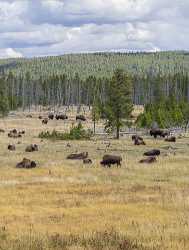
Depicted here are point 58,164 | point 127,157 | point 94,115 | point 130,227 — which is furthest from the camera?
point 94,115

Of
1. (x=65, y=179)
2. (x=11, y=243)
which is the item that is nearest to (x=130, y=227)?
(x=11, y=243)

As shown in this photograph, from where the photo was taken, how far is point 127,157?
42281 millimetres

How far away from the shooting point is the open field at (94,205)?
15438mm

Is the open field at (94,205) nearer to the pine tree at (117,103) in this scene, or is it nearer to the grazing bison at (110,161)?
the grazing bison at (110,161)

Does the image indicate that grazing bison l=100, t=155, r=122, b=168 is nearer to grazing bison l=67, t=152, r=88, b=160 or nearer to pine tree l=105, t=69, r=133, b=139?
grazing bison l=67, t=152, r=88, b=160

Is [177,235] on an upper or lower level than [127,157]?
upper

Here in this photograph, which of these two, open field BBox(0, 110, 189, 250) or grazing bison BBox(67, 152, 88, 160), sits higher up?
open field BBox(0, 110, 189, 250)

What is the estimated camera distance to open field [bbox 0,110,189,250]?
50.6 feet

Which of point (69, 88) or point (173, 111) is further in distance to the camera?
point (69, 88)

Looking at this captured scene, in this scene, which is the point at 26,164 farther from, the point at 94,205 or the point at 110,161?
the point at 94,205

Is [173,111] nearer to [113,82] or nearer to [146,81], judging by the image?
[113,82]

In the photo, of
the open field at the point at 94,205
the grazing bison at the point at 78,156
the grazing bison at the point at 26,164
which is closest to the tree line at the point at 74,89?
the grazing bison at the point at 78,156

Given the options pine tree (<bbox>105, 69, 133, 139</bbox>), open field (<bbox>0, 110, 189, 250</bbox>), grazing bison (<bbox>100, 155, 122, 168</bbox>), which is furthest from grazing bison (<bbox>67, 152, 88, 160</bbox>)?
pine tree (<bbox>105, 69, 133, 139</bbox>)

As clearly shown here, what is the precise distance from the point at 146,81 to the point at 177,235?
151226 mm
